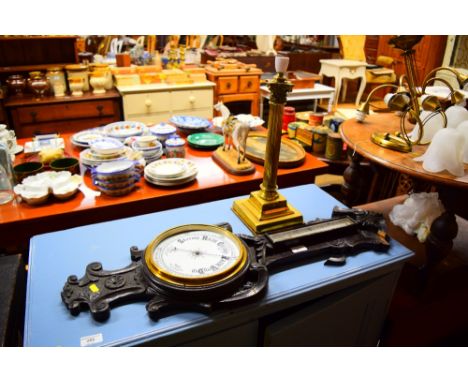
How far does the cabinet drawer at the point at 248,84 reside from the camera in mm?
3811

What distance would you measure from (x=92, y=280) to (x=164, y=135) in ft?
4.46

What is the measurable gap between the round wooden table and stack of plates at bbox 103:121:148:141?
1215 millimetres

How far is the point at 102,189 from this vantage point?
1547 mm

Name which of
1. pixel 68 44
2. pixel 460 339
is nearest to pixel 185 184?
pixel 460 339

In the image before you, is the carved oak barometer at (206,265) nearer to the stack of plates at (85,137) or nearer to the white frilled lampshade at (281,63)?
the white frilled lampshade at (281,63)

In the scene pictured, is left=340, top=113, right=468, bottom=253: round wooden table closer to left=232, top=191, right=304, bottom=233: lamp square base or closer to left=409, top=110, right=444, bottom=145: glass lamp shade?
left=409, top=110, right=444, bottom=145: glass lamp shade

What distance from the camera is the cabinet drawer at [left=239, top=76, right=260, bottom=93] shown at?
3.81m

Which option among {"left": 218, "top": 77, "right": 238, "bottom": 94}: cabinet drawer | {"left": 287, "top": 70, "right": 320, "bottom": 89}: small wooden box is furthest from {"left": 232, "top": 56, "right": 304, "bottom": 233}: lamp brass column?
{"left": 287, "top": 70, "right": 320, "bottom": 89}: small wooden box

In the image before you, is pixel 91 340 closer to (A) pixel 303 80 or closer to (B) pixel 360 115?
(B) pixel 360 115

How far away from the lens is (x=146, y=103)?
332cm

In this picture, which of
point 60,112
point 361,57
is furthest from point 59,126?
point 361,57

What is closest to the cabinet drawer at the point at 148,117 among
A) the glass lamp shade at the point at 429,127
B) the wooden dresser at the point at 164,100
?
the wooden dresser at the point at 164,100

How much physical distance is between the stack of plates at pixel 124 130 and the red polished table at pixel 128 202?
27 centimetres

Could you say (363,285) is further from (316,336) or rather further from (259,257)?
(259,257)
